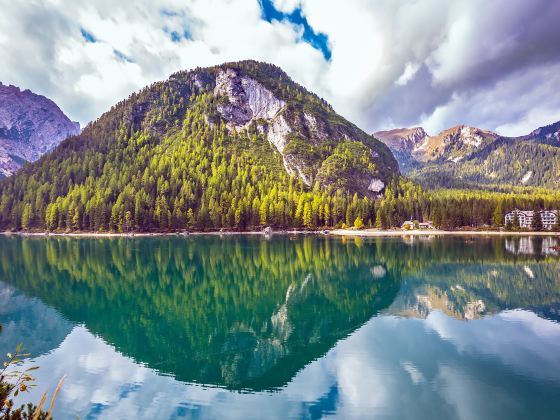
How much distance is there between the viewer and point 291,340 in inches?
1199

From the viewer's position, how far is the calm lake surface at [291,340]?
66.8 feet

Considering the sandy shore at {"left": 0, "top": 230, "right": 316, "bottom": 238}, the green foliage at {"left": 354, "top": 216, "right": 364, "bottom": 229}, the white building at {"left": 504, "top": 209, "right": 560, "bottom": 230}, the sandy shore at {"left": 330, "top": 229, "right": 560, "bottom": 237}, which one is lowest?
the sandy shore at {"left": 0, "top": 230, "right": 316, "bottom": 238}

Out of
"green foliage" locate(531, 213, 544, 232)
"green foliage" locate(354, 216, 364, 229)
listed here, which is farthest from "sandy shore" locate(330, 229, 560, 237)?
"green foliage" locate(531, 213, 544, 232)

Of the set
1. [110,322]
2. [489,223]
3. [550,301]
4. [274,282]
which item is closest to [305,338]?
[110,322]

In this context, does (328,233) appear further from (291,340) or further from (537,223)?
(291,340)

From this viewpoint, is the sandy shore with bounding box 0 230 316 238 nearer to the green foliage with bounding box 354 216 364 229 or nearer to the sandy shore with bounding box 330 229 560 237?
the sandy shore with bounding box 330 229 560 237

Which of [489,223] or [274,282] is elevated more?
[489,223]

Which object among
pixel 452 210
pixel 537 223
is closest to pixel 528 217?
pixel 537 223

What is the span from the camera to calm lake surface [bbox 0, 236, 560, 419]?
66.8 ft

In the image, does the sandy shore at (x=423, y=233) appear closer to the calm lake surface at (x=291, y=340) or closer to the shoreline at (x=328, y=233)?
the shoreline at (x=328, y=233)

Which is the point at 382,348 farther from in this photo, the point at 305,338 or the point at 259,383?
the point at 259,383

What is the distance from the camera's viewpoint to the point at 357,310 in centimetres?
4006

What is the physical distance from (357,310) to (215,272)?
97.3ft

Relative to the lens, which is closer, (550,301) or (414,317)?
(414,317)
